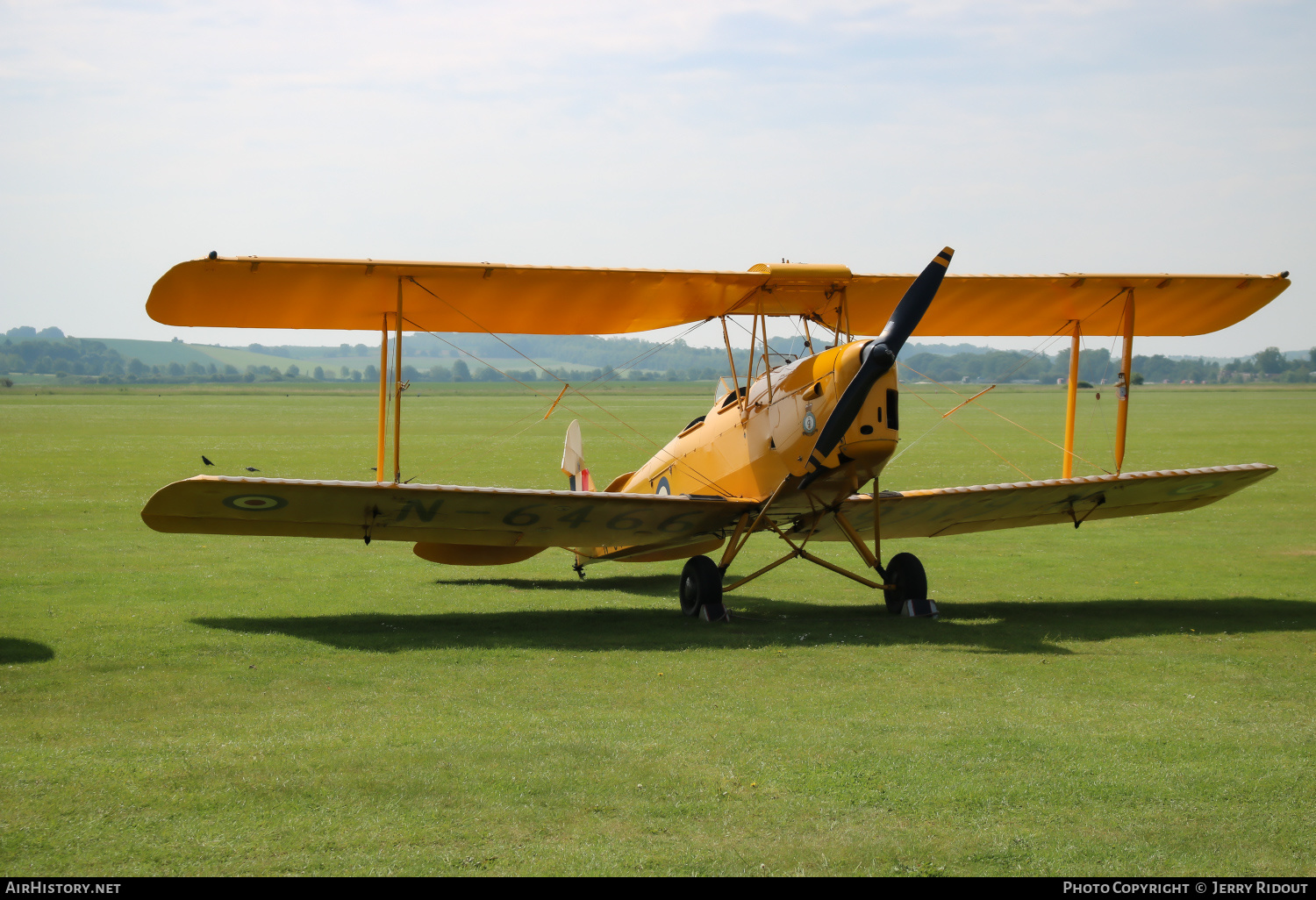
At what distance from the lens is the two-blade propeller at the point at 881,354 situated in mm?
8422

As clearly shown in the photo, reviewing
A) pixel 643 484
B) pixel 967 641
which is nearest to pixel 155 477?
pixel 643 484

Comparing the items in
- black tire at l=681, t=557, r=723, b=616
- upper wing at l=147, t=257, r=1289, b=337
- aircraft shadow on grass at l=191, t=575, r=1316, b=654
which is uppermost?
upper wing at l=147, t=257, r=1289, b=337

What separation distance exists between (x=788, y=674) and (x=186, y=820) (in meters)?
4.20

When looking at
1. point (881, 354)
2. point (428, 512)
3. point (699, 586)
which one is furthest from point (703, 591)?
point (881, 354)

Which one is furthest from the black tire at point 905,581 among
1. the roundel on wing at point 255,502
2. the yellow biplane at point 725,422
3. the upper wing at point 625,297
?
the roundel on wing at point 255,502

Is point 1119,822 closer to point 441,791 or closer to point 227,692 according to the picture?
point 441,791

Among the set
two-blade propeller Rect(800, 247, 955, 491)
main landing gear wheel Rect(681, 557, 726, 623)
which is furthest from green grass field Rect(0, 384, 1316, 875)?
two-blade propeller Rect(800, 247, 955, 491)

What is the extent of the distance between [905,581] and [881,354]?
9.17 ft

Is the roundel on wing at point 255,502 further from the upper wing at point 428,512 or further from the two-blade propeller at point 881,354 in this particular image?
the two-blade propeller at point 881,354

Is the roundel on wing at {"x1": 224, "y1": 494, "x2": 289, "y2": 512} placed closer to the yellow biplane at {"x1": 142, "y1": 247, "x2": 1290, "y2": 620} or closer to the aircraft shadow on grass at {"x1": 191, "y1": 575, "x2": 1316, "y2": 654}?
the yellow biplane at {"x1": 142, "y1": 247, "x2": 1290, "y2": 620}

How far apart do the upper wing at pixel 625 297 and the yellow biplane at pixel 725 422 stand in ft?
0.09

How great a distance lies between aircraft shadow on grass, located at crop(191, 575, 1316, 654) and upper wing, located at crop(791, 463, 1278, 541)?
0.93 m

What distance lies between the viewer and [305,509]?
9.07 m

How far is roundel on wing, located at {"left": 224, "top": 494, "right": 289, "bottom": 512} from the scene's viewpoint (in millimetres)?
8664
